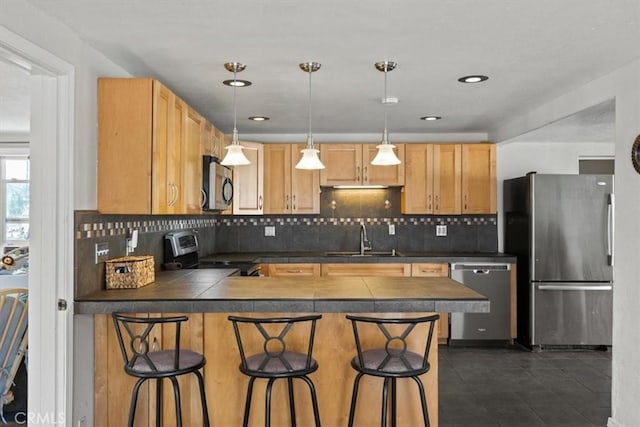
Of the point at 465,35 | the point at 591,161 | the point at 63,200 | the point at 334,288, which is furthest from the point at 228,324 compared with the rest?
the point at 591,161

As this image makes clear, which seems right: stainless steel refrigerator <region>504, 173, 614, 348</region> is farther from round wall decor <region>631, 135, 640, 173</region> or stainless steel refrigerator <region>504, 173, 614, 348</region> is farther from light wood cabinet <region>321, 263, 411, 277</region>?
round wall decor <region>631, 135, 640, 173</region>

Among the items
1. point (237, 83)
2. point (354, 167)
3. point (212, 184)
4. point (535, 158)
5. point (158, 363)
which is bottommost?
point (158, 363)

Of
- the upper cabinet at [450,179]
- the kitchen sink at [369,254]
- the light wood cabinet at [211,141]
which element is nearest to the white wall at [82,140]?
the light wood cabinet at [211,141]

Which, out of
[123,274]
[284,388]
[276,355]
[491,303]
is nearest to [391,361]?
[276,355]

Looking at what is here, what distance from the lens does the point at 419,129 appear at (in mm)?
5520

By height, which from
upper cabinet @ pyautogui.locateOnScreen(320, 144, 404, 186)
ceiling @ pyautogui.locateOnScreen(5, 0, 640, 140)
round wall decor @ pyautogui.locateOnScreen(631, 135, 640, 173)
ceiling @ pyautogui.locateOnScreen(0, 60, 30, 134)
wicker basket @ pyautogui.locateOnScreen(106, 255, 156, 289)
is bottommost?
wicker basket @ pyautogui.locateOnScreen(106, 255, 156, 289)

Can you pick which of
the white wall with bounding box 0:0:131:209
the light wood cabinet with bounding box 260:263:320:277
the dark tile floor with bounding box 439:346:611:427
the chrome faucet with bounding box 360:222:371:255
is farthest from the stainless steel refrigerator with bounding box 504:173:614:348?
the white wall with bounding box 0:0:131:209

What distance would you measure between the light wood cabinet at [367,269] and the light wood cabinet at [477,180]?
3.14ft

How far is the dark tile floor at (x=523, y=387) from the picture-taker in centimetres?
336

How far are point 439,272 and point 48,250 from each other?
3.73 meters

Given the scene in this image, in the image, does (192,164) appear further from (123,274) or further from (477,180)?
(477,180)

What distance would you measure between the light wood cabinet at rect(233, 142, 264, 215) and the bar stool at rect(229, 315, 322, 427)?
270 cm

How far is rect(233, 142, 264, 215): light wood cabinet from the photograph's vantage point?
5305mm

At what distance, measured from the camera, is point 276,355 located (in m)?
2.44
